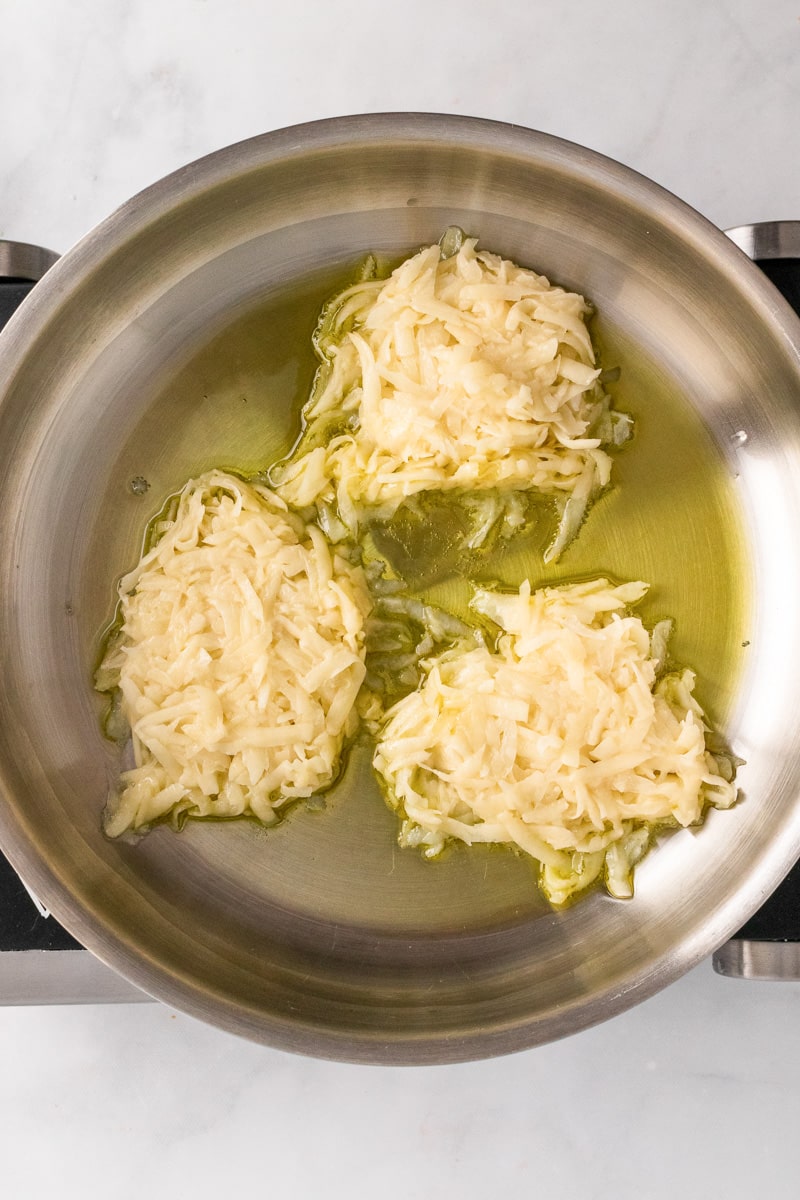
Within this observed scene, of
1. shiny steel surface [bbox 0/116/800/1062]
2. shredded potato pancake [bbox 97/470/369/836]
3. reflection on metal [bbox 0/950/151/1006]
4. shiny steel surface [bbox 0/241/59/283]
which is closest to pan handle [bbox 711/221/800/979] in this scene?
shiny steel surface [bbox 0/116/800/1062]

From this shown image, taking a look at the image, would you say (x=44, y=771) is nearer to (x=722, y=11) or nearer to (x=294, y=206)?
(x=294, y=206)

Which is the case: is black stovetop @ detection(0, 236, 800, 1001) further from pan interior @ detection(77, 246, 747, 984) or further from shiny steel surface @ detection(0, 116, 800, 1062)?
pan interior @ detection(77, 246, 747, 984)

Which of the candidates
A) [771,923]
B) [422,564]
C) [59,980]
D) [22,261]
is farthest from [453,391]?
[59,980]

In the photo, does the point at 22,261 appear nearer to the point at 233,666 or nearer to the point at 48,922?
the point at 233,666

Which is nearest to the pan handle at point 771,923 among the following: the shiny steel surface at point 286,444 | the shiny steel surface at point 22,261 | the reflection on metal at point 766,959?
the reflection on metal at point 766,959

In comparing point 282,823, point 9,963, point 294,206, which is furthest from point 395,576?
point 9,963
